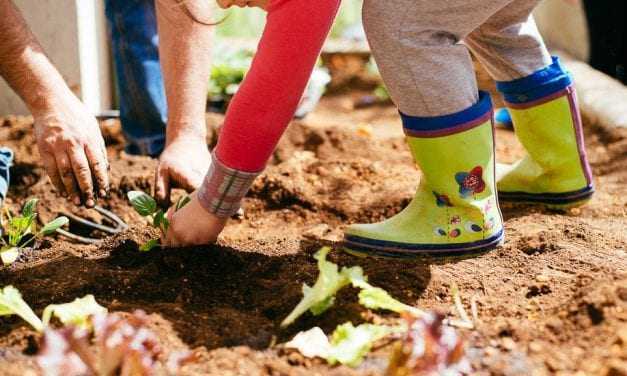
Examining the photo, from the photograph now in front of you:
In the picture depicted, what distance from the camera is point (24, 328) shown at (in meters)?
1.64

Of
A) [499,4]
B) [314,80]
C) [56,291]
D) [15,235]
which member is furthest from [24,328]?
[314,80]

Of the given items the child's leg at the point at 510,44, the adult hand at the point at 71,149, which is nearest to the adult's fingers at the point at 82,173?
the adult hand at the point at 71,149

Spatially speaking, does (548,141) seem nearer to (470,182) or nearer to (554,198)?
(554,198)

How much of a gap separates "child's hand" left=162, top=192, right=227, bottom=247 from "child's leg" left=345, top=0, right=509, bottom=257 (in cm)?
34

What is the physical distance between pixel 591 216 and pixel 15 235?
62.7 inches

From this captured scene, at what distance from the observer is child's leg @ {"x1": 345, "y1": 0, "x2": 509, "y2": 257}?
6.24ft

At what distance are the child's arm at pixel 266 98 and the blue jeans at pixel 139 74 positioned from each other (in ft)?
4.43

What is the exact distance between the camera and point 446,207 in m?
2.08

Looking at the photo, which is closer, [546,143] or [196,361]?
[196,361]

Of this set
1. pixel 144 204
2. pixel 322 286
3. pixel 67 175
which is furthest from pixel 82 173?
pixel 322 286

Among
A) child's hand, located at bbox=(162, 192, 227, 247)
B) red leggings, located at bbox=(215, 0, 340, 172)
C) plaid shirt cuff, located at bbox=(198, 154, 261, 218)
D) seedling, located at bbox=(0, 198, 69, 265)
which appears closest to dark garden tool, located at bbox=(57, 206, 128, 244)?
seedling, located at bbox=(0, 198, 69, 265)

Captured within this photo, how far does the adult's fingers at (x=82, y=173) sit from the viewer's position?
2004 mm

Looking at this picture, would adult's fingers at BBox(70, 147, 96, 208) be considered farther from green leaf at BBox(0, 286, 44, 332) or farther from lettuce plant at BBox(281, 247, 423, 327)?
lettuce plant at BBox(281, 247, 423, 327)

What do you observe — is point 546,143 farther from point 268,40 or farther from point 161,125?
point 161,125
